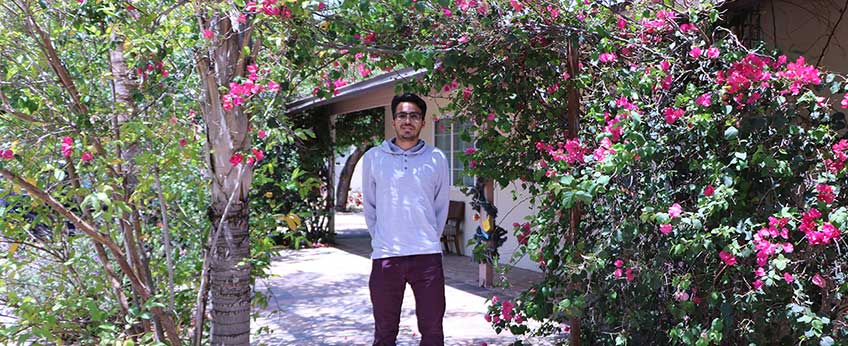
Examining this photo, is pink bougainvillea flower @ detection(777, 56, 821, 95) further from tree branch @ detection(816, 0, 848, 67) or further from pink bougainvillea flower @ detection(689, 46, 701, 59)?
tree branch @ detection(816, 0, 848, 67)

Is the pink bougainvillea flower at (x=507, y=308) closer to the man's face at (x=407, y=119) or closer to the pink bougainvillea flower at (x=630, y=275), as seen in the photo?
the pink bougainvillea flower at (x=630, y=275)

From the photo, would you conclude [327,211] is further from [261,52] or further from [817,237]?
[817,237]

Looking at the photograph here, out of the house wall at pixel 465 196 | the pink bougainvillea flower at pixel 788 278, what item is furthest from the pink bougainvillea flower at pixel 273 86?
the house wall at pixel 465 196

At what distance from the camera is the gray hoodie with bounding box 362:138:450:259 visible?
3193 millimetres

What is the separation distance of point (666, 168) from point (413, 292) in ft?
4.19

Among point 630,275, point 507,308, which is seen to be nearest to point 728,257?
point 630,275

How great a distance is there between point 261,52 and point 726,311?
248cm

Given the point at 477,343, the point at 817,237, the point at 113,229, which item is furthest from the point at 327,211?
the point at 817,237

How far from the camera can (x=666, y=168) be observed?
2.96m

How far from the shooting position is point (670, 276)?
3.07 m

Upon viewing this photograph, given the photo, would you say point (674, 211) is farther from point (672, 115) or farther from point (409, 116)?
point (409, 116)

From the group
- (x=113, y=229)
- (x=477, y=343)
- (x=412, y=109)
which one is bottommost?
(x=477, y=343)

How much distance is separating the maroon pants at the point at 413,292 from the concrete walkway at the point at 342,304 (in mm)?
696

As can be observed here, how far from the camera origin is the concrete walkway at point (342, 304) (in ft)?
16.8
